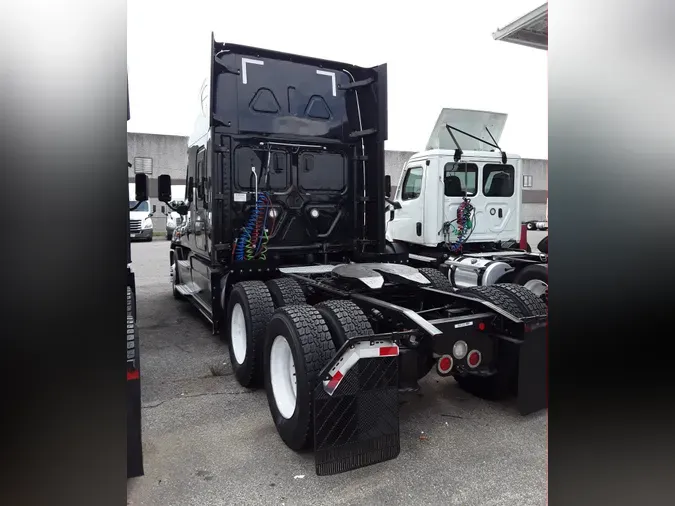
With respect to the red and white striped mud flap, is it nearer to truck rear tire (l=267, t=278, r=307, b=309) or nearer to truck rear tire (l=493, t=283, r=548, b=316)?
truck rear tire (l=493, t=283, r=548, b=316)

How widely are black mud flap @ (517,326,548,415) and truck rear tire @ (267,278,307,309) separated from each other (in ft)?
6.87

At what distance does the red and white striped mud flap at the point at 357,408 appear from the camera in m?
2.90

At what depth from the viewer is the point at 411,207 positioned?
8.30 m

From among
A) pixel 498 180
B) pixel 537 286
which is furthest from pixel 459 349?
Answer: pixel 498 180

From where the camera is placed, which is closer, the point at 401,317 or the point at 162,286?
the point at 401,317

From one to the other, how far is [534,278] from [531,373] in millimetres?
3367

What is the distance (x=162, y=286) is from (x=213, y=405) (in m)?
7.32

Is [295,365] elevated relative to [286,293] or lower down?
lower down

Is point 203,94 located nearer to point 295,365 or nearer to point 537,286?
point 295,365

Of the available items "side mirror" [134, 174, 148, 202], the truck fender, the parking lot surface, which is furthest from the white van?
the parking lot surface

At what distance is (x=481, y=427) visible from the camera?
3756mm
